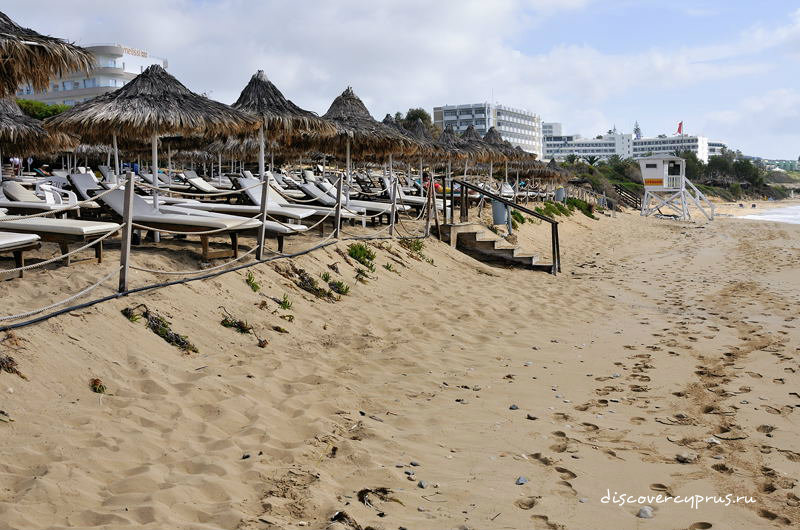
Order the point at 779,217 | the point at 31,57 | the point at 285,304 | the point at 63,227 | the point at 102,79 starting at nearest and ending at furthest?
the point at 31,57
the point at 63,227
the point at 285,304
the point at 779,217
the point at 102,79

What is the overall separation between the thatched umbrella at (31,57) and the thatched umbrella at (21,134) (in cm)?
558

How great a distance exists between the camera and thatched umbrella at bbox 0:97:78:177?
11633 mm

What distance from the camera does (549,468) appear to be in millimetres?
3635

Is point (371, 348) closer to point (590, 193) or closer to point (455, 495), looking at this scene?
point (455, 495)

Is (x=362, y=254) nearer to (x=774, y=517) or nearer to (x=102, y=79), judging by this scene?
(x=774, y=517)

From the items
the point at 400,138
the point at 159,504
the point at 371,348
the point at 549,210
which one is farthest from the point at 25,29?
the point at 549,210

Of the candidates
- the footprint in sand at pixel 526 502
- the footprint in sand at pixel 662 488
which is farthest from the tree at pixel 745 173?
the footprint in sand at pixel 526 502

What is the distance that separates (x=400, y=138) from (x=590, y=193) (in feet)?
99.4

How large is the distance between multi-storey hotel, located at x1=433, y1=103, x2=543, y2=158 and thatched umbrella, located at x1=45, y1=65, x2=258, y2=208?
10123 cm

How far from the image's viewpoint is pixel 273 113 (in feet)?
35.6

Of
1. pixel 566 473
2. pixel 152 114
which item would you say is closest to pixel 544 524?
pixel 566 473

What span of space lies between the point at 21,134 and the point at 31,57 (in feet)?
22.8

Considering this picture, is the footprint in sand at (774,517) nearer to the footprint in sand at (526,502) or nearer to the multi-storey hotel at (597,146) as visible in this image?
the footprint in sand at (526,502)

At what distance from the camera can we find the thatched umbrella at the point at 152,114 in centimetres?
838
